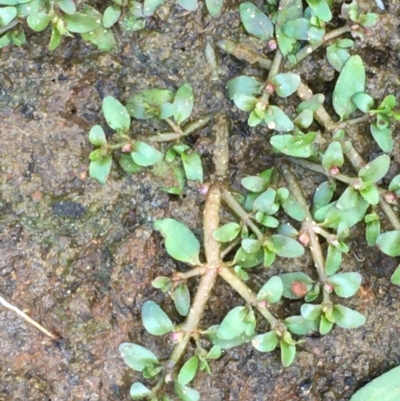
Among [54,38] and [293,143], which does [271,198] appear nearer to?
[293,143]

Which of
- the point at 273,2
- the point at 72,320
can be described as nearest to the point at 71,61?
the point at 273,2

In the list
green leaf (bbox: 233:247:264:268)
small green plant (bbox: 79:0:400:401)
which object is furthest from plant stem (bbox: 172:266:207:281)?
green leaf (bbox: 233:247:264:268)

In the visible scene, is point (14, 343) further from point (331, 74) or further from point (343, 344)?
point (331, 74)

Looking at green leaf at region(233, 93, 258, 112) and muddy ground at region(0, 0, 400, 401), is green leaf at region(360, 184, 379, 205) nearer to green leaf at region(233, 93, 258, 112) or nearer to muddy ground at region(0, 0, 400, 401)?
muddy ground at region(0, 0, 400, 401)

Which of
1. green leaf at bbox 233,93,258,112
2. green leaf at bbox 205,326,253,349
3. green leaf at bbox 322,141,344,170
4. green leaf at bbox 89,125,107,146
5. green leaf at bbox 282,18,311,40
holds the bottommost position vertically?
green leaf at bbox 205,326,253,349

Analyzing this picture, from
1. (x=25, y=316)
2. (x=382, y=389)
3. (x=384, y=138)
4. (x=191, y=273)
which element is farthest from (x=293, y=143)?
(x=25, y=316)
